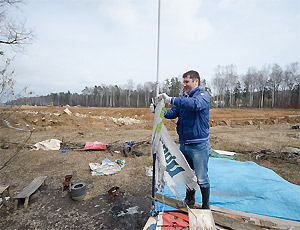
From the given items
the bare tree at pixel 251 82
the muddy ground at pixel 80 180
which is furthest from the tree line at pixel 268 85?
the muddy ground at pixel 80 180

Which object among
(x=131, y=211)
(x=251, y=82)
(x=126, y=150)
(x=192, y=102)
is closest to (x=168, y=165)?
(x=192, y=102)

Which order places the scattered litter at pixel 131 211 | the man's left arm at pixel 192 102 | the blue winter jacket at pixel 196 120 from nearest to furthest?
the man's left arm at pixel 192 102 < the blue winter jacket at pixel 196 120 < the scattered litter at pixel 131 211

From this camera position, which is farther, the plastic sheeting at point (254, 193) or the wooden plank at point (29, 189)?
the wooden plank at point (29, 189)

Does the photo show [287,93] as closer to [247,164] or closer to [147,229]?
[247,164]

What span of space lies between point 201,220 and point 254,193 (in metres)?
1.62

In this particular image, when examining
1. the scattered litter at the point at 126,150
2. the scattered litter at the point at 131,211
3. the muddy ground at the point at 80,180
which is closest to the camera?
the muddy ground at the point at 80,180

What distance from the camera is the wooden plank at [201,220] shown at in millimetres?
1902

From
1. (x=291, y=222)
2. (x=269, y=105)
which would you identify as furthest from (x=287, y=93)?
(x=291, y=222)

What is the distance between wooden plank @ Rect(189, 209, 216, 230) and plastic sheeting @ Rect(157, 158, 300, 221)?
55cm

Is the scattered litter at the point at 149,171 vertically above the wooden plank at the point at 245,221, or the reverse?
the wooden plank at the point at 245,221

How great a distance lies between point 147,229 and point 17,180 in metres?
4.62

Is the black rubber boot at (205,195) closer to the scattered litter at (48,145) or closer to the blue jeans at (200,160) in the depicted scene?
the blue jeans at (200,160)

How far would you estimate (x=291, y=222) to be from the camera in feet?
7.20

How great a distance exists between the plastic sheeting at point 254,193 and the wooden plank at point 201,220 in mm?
546
